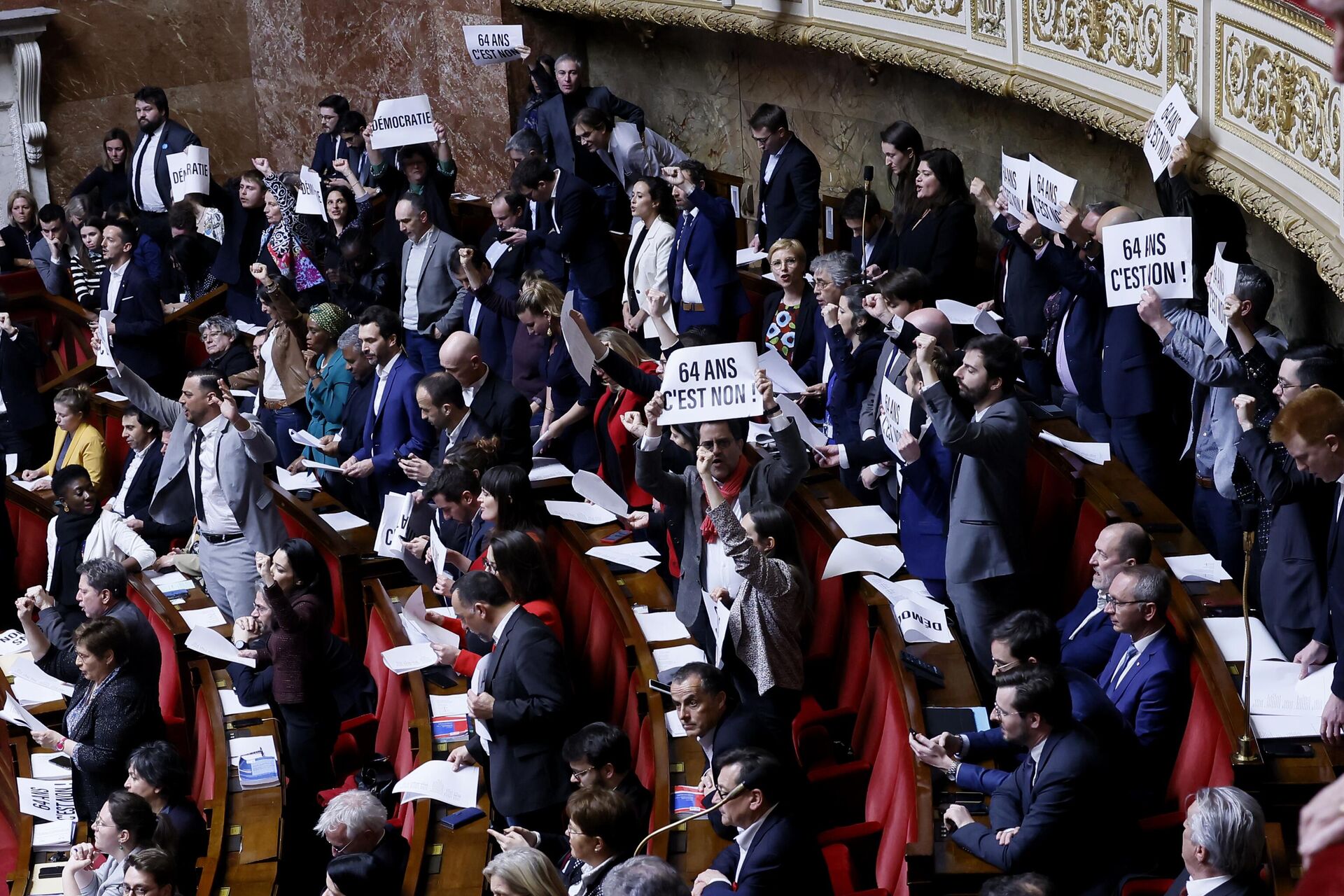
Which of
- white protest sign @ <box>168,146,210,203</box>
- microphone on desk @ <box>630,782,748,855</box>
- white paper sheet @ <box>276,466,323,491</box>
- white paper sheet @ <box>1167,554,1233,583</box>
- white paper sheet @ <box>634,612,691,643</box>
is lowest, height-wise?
microphone on desk @ <box>630,782,748,855</box>

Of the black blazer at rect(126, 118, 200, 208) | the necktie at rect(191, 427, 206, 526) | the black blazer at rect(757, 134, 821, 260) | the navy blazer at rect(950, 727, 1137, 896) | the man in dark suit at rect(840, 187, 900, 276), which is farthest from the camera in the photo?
the black blazer at rect(126, 118, 200, 208)

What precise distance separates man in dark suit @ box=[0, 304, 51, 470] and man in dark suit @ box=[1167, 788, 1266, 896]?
6671mm

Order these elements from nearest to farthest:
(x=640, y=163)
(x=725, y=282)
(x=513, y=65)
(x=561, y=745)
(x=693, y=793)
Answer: (x=693, y=793) → (x=561, y=745) → (x=725, y=282) → (x=640, y=163) → (x=513, y=65)

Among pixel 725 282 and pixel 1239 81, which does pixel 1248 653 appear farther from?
pixel 725 282

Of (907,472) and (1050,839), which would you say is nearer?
(1050,839)

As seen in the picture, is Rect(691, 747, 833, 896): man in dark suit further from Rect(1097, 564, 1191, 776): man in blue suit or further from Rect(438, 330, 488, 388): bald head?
Rect(438, 330, 488, 388): bald head

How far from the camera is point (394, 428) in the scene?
616cm

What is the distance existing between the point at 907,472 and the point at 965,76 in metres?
2.78

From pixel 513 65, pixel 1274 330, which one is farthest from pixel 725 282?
pixel 513 65

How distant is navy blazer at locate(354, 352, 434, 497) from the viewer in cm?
605

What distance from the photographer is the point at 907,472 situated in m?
4.65

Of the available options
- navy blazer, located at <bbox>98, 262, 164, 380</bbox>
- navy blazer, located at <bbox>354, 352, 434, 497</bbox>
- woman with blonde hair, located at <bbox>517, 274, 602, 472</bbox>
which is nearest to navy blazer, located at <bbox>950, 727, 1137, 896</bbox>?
woman with blonde hair, located at <bbox>517, 274, 602, 472</bbox>

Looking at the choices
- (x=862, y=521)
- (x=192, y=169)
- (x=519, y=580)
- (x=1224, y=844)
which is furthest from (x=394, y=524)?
(x=192, y=169)

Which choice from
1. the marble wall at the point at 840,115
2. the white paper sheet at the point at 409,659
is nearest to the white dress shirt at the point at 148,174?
the marble wall at the point at 840,115
